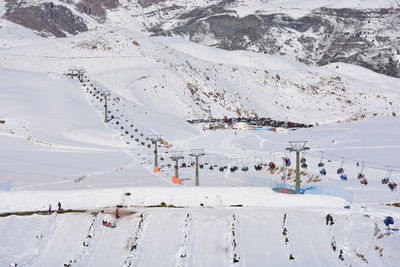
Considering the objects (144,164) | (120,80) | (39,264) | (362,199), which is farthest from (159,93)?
(39,264)

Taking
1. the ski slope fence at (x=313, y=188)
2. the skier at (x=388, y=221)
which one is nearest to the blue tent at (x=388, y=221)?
the skier at (x=388, y=221)

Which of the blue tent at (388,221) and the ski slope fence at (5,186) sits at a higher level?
the blue tent at (388,221)

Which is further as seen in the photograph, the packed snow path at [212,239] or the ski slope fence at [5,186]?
the ski slope fence at [5,186]

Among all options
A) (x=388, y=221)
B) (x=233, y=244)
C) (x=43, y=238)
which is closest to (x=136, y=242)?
(x=233, y=244)

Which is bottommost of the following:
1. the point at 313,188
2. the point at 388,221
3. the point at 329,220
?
the point at 313,188

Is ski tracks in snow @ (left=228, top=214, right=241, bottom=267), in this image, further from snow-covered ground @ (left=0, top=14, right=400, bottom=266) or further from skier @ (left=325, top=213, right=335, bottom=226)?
skier @ (left=325, top=213, right=335, bottom=226)

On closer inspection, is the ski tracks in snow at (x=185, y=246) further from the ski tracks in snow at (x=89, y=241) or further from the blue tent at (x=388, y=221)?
the blue tent at (x=388, y=221)

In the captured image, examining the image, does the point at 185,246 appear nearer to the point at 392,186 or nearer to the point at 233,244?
the point at 233,244

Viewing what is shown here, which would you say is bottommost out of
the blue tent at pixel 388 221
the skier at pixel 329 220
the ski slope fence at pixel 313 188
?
the ski slope fence at pixel 313 188

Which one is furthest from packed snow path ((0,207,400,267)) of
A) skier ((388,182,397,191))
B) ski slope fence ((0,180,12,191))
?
skier ((388,182,397,191))
